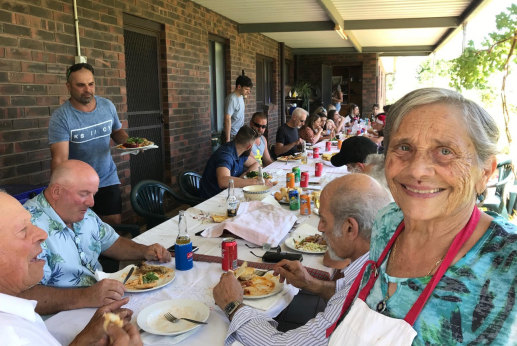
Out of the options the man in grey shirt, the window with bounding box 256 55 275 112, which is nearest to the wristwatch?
the man in grey shirt

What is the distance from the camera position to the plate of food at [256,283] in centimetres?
171

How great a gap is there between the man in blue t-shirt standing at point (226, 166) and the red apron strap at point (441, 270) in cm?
265

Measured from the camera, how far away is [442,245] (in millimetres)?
1063

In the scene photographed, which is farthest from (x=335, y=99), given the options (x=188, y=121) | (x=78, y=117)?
(x=78, y=117)

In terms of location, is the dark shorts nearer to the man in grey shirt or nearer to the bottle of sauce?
the bottle of sauce

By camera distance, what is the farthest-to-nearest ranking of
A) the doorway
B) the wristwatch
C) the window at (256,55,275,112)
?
the window at (256,55,275,112)
the doorway
the wristwatch

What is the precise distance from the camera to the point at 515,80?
4.52 m

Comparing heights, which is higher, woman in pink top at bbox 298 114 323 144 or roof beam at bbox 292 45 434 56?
roof beam at bbox 292 45 434 56

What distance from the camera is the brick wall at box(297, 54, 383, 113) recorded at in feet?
42.1

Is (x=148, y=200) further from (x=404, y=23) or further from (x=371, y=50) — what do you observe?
(x=371, y=50)

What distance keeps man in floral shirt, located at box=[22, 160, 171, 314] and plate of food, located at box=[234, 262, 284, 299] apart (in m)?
0.42

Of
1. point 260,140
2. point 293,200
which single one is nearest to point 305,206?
point 293,200

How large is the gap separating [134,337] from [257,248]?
100 centimetres

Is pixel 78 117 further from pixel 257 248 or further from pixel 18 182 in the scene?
pixel 257 248
